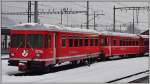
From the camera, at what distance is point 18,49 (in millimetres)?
21609

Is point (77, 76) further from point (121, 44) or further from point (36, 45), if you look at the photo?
point (121, 44)

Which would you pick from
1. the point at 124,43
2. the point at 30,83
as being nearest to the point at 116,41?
the point at 124,43

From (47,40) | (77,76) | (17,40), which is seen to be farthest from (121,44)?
(77,76)

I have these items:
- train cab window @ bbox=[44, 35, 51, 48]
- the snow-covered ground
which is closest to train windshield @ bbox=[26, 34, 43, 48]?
train cab window @ bbox=[44, 35, 51, 48]

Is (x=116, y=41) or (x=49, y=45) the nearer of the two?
(x=49, y=45)

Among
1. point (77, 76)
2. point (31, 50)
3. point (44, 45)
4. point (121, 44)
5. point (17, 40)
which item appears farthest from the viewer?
point (121, 44)

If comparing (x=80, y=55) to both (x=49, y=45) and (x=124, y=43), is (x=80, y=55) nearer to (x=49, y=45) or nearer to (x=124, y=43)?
(x=49, y=45)

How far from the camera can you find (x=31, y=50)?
21.2m

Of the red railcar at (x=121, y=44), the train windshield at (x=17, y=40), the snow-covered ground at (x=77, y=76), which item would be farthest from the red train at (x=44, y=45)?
the red railcar at (x=121, y=44)

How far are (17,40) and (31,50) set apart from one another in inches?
46.3

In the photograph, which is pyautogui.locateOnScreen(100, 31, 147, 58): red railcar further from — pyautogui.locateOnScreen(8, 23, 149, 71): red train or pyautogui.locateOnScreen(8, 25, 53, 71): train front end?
pyautogui.locateOnScreen(8, 25, 53, 71): train front end

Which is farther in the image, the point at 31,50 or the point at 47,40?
the point at 47,40

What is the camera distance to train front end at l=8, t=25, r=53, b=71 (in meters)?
21.0

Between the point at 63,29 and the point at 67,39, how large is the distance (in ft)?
2.91
